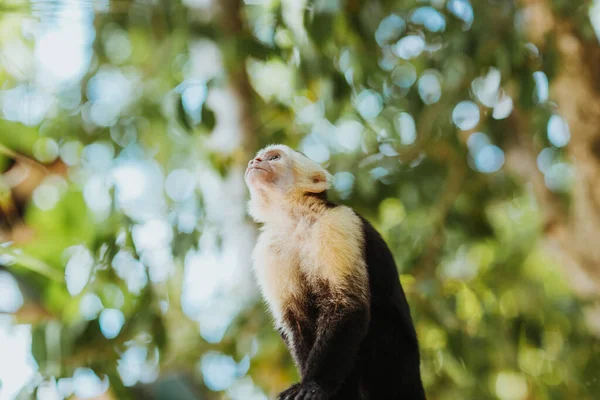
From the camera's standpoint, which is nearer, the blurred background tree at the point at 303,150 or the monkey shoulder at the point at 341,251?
the monkey shoulder at the point at 341,251

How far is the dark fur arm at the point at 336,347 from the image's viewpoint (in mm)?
1382

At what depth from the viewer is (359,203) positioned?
3.14 metres

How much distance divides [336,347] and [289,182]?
494mm

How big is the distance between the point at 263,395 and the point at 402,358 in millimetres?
1993

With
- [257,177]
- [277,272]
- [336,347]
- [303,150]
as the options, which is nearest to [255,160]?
[257,177]

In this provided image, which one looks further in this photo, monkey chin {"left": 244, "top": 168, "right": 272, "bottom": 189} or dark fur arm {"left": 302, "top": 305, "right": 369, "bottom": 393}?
monkey chin {"left": 244, "top": 168, "right": 272, "bottom": 189}

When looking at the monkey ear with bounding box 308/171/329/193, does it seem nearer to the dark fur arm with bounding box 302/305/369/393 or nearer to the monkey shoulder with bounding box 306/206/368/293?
the monkey shoulder with bounding box 306/206/368/293

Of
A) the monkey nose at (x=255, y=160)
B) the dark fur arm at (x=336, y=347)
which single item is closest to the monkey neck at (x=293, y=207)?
Answer: the monkey nose at (x=255, y=160)

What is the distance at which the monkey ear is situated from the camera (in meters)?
1.74

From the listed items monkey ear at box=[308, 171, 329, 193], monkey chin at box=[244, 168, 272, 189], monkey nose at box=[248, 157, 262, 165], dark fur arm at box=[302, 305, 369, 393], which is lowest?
dark fur arm at box=[302, 305, 369, 393]

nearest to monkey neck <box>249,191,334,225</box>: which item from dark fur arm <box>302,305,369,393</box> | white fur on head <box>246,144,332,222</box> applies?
white fur on head <box>246,144,332,222</box>

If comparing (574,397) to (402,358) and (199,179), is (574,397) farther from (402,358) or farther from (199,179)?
(402,358)

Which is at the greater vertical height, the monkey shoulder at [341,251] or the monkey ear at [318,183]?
the monkey ear at [318,183]

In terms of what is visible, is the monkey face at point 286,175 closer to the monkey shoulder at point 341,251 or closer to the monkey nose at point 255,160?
the monkey nose at point 255,160
